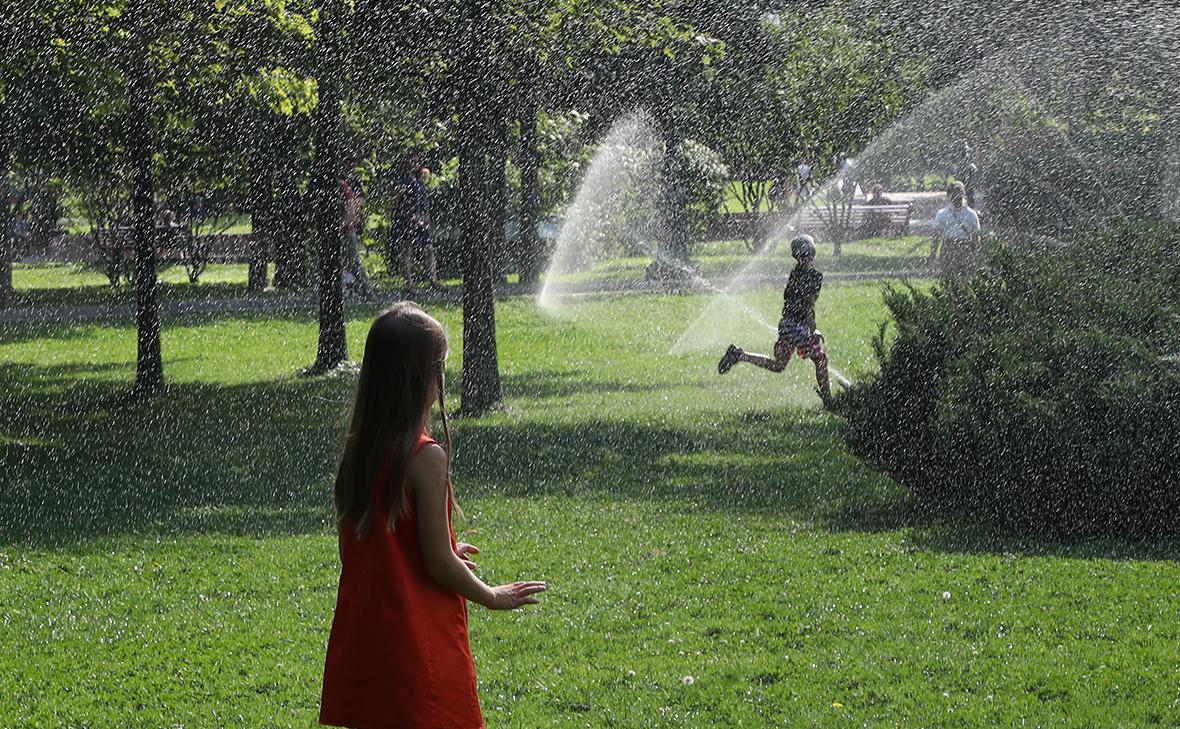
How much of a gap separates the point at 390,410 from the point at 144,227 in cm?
1030

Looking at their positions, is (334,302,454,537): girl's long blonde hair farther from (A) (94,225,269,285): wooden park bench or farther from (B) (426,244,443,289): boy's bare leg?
(A) (94,225,269,285): wooden park bench

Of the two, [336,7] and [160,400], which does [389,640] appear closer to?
[336,7]

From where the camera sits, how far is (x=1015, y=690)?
5.29 metres

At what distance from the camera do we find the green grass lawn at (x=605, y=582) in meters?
5.32

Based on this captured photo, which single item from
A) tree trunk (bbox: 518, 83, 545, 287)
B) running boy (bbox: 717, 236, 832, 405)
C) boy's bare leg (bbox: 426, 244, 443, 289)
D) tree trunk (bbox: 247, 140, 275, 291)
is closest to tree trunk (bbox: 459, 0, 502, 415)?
running boy (bbox: 717, 236, 832, 405)

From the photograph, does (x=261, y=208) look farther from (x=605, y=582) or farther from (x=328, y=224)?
(x=605, y=582)

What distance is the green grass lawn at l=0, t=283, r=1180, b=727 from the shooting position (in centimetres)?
532

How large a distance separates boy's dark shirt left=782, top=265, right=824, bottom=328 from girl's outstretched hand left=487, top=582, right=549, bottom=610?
860cm

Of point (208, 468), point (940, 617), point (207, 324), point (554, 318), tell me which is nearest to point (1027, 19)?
point (554, 318)

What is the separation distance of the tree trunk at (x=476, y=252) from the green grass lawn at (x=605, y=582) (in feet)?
1.22

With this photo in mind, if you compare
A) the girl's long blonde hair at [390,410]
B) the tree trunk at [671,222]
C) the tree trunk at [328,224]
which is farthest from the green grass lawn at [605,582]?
the tree trunk at [671,222]

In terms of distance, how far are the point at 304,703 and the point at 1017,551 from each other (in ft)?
11.2

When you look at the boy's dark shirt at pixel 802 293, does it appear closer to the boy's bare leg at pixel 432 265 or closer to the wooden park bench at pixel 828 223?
the boy's bare leg at pixel 432 265

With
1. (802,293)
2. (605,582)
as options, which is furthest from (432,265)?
(605,582)
